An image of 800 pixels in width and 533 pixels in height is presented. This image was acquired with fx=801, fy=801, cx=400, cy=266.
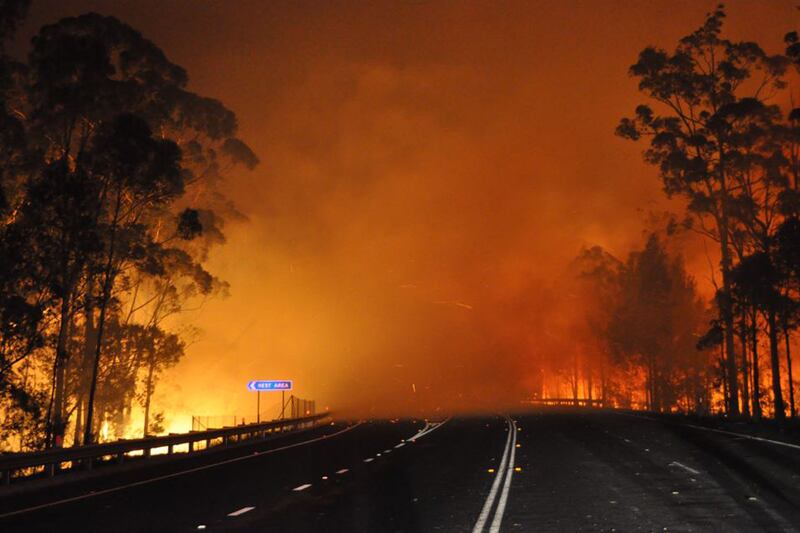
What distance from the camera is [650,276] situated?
72.9m

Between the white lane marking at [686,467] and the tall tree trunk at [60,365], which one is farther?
the tall tree trunk at [60,365]

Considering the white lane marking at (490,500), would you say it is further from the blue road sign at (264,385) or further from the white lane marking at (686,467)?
the blue road sign at (264,385)

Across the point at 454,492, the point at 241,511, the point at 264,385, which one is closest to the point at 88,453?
the point at 241,511

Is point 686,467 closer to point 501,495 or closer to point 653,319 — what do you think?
point 501,495

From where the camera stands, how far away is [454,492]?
14180mm

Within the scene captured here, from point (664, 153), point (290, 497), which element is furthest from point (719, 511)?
point (664, 153)

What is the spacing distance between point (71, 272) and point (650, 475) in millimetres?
25340

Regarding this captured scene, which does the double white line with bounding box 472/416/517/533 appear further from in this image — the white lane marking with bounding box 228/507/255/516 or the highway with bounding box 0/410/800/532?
the white lane marking with bounding box 228/507/255/516

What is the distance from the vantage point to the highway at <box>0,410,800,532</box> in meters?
10.9

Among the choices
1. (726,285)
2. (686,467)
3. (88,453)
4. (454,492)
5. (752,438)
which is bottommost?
(454,492)

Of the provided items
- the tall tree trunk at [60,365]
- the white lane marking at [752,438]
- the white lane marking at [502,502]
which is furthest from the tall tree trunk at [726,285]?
the tall tree trunk at [60,365]

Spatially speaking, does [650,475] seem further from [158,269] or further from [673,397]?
[673,397]

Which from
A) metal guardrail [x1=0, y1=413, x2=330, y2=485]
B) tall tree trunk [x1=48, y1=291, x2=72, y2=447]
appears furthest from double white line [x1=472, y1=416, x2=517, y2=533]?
tall tree trunk [x1=48, y1=291, x2=72, y2=447]

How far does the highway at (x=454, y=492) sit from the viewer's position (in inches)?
431
